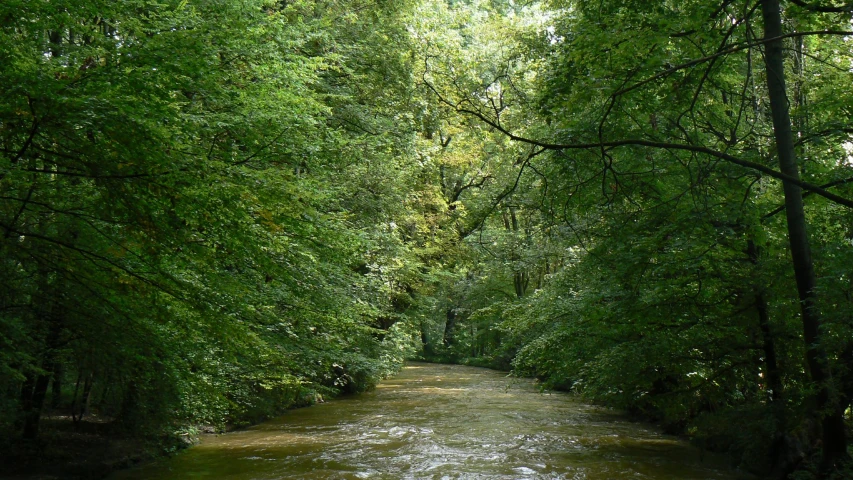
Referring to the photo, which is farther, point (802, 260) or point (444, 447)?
point (444, 447)

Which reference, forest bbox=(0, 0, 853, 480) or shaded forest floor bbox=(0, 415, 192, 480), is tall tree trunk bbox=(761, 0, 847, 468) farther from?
shaded forest floor bbox=(0, 415, 192, 480)

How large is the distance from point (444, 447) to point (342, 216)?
Result: 16.2 feet

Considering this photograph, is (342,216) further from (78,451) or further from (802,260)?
(802,260)

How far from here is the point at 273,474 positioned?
9758 mm

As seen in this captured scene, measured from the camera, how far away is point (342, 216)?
12.9m

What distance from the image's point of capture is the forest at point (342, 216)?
18.8ft

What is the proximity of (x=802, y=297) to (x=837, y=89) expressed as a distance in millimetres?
3566

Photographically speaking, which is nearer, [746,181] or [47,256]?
[47,256]

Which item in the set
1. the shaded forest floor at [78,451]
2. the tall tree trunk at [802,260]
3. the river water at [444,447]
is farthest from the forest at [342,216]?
the river water at [444,447]

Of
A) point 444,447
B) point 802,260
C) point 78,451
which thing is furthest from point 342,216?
point 802,260

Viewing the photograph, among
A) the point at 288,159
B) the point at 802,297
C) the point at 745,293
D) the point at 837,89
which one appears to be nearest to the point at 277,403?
the point at 288,159

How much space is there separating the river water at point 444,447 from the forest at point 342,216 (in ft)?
2.66

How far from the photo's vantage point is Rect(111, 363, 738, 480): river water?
9953mm

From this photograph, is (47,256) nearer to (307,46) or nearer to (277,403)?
(307,46)
